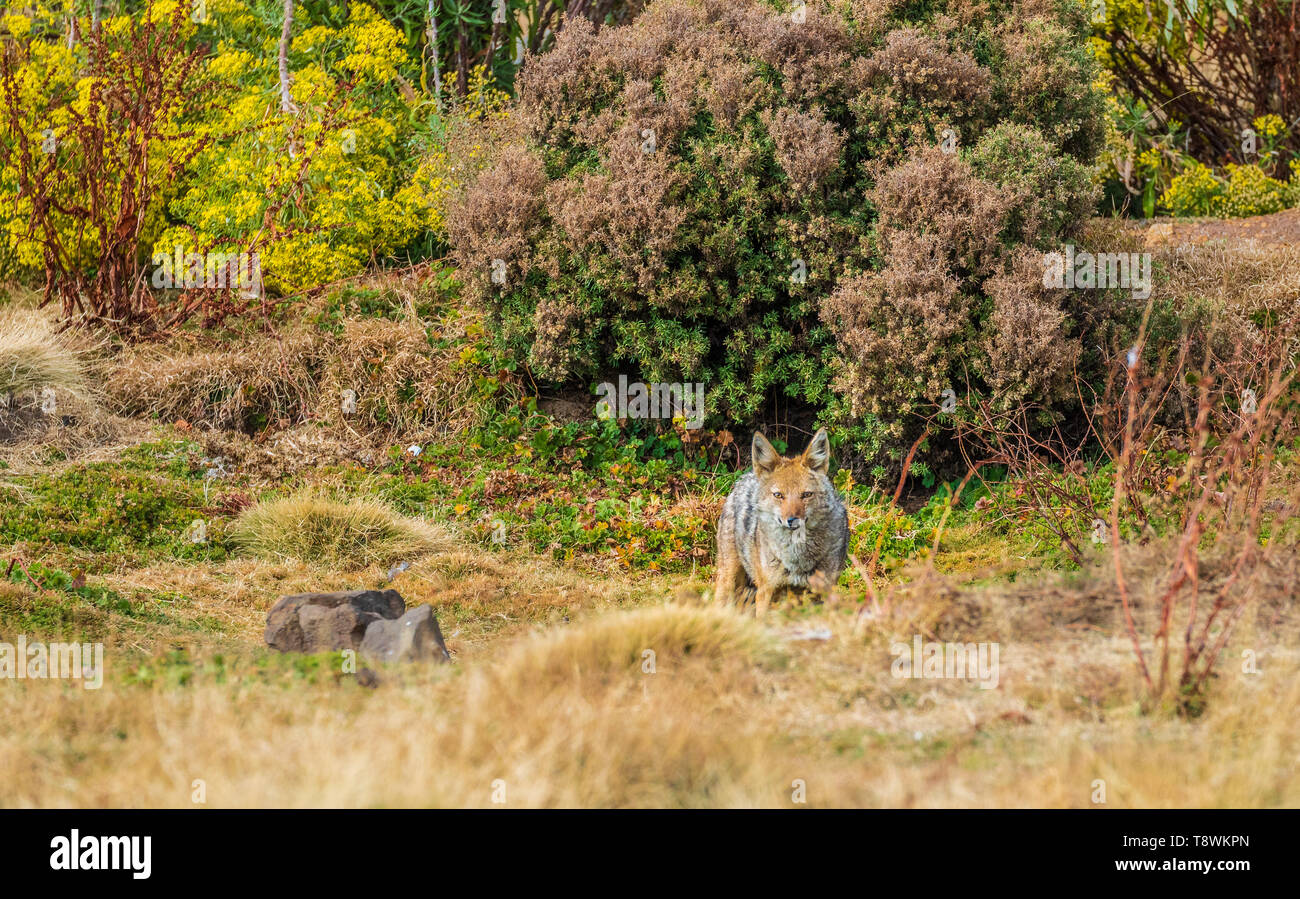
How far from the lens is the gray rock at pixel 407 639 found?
18.9 feet

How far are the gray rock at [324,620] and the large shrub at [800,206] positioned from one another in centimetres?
323

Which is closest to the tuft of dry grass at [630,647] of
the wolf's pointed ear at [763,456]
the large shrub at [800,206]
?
the wolf's pointed ear at [763,456]

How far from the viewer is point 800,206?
8.83 meters

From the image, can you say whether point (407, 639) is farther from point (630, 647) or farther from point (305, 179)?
point (305, 179)

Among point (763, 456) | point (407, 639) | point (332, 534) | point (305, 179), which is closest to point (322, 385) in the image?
point (305, 179)

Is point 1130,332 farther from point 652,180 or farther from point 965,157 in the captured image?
point 652,180

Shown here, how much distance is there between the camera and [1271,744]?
14.1ft

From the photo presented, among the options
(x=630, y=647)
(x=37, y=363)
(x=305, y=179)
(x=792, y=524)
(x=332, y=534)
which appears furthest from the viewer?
(x=305, y=179)

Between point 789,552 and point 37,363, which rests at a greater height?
point 37,363

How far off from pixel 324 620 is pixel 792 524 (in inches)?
92.5

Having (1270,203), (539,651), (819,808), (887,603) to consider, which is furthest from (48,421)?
(1270,203)

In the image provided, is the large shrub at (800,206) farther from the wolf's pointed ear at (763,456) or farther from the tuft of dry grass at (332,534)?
the wolf's pointed ear at (763,456)

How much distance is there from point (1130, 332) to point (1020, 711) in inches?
187

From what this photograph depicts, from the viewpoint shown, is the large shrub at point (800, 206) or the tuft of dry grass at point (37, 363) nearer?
the large shrub at point (800, 206)
